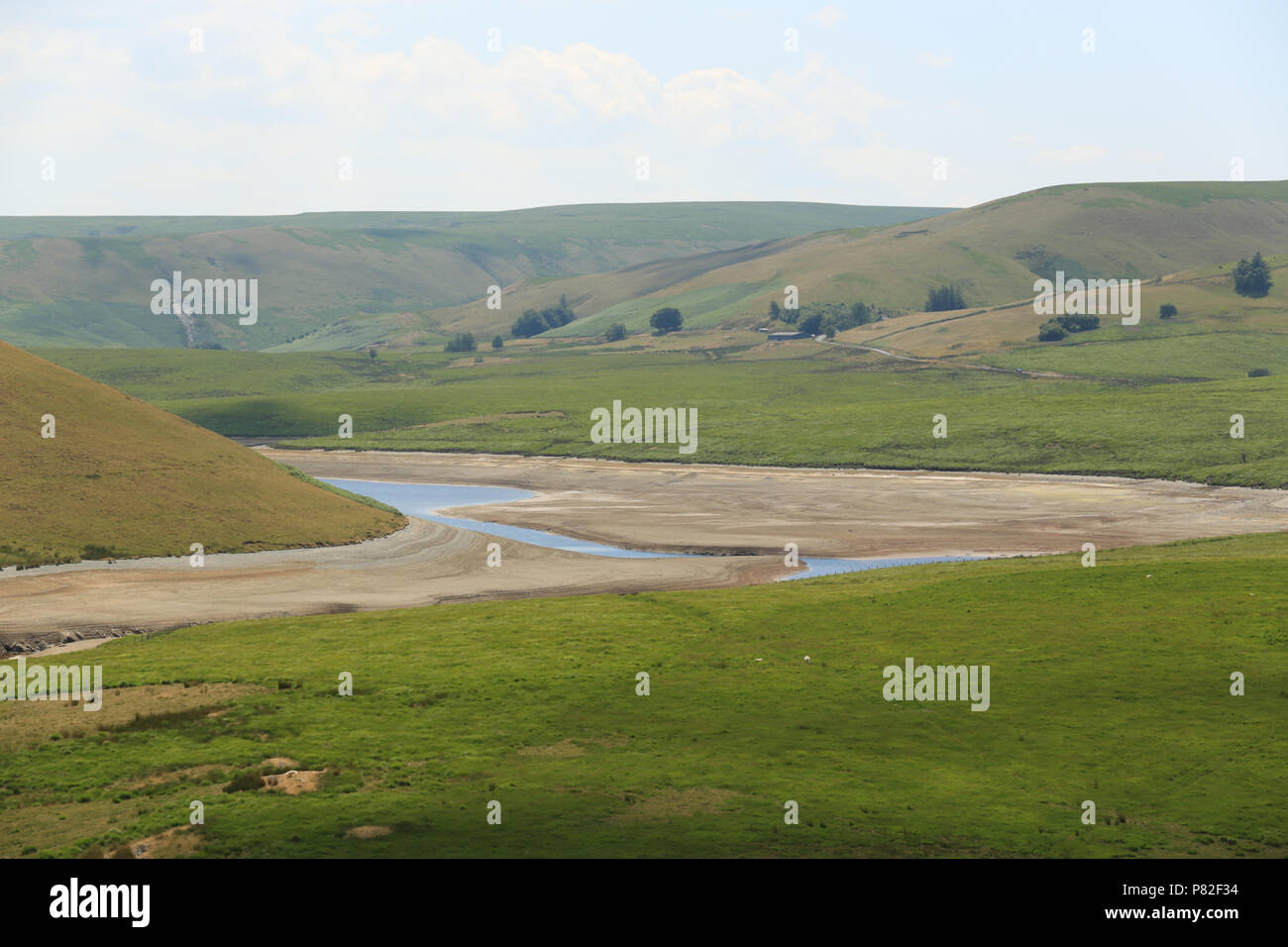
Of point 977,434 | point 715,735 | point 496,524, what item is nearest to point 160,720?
point 715,735

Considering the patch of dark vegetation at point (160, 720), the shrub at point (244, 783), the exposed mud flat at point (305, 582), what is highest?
the exposed mud flat at point (305, 582)

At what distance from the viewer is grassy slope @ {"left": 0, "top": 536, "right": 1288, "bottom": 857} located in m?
30.8

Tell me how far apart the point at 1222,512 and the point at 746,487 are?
46.5m

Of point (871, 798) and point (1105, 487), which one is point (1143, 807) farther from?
point (1105, 487)

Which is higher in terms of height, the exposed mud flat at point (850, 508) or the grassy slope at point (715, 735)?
the exposed mud flat at point (850, 508)

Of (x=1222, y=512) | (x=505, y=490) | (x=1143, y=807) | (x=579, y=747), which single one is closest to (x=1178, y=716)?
(x=1143, y=807)

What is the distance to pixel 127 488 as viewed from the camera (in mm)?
87938

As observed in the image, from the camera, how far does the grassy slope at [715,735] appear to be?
101 feet

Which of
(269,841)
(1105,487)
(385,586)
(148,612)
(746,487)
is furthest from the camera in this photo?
(746,487)

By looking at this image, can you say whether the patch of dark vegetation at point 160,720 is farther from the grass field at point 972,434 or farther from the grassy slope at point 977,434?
the grass field at point 972,434

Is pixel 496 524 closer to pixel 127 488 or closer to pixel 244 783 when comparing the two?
pixel 127 488

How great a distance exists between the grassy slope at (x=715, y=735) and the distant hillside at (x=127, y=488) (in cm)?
2667

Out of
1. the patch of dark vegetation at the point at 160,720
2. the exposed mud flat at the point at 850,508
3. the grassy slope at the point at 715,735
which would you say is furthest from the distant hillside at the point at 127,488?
the patch of dark vegetation at the point at 160,720

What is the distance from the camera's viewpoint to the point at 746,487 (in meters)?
134
